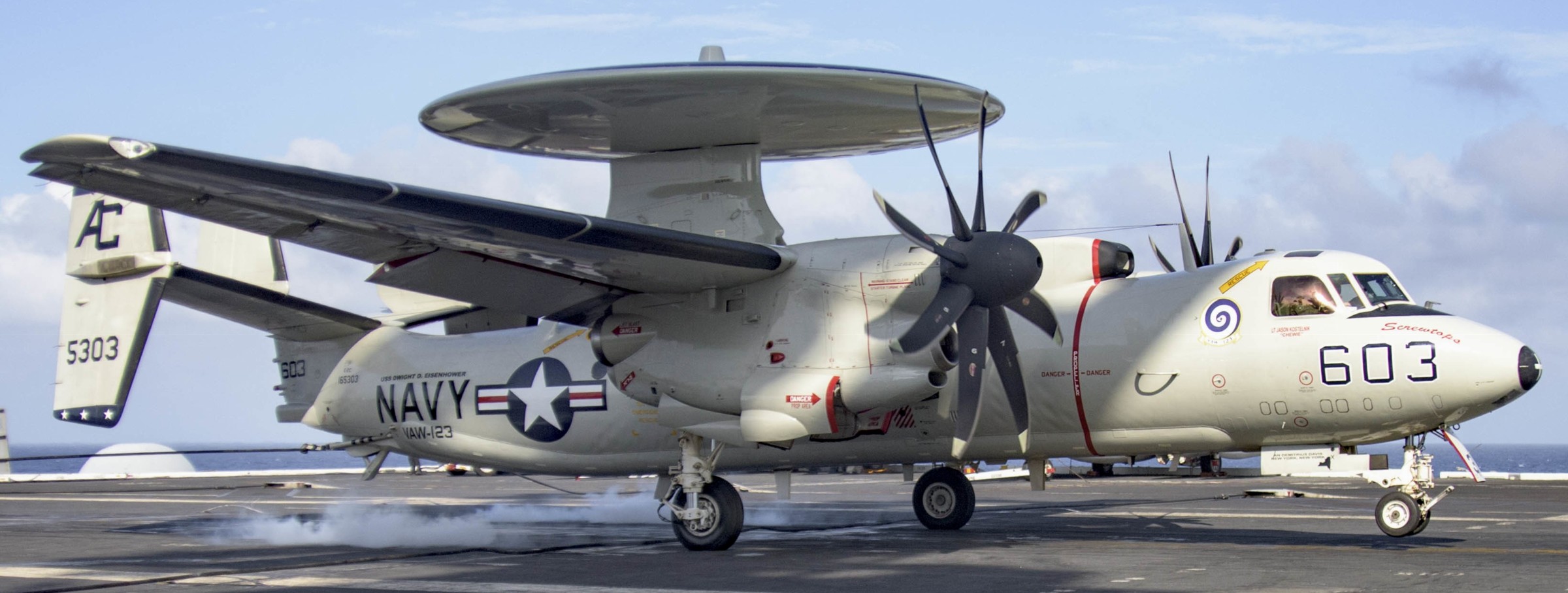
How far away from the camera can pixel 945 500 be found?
17.6m

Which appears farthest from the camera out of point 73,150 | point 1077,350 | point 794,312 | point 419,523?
point 419,523

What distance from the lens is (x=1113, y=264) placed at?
14.9 metres

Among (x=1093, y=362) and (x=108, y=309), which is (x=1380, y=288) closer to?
(x=1093, y=362)

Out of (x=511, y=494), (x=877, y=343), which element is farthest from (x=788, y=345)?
(x=511, y=494)

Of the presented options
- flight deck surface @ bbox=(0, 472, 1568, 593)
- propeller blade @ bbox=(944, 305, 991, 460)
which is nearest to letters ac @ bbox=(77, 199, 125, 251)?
flight deck surface @ bbox=(0, 472, 1568, 593)

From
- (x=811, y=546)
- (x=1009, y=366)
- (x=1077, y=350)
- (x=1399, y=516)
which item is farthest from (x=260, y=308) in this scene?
(x=1399, y=516)

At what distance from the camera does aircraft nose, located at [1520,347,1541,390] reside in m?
13.0

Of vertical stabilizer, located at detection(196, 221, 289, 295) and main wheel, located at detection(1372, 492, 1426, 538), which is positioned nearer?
main wheel, located at detection(1372, 492, 1426, 538)

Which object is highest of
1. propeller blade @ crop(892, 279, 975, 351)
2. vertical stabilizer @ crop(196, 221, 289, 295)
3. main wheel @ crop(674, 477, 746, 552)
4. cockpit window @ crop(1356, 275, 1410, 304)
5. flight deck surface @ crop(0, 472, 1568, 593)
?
vertical stabilizer @ crop(196, 221, 289, 295)

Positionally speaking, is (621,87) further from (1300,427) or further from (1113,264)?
(1300,427)

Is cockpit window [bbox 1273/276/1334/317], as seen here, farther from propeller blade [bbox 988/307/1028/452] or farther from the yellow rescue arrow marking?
propeller blade [bbox 988/307/1028/452]

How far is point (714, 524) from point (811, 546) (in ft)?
4.29

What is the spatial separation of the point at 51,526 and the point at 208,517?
2.62m

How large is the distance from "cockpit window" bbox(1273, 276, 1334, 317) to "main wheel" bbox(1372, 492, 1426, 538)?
2.18m
